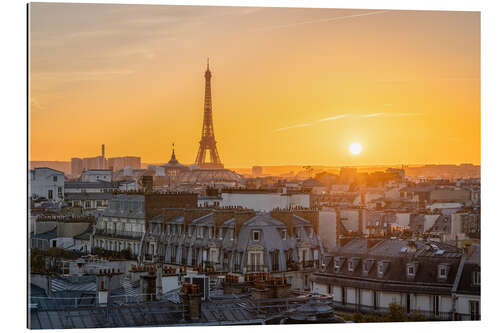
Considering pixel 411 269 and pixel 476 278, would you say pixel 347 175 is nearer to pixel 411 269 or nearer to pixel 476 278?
pixel 411 269

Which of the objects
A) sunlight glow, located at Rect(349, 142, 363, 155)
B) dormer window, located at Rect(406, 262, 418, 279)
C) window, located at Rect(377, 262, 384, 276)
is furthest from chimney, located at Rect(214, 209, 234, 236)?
dormer window, located at Rect(406, 262, 418, 279)

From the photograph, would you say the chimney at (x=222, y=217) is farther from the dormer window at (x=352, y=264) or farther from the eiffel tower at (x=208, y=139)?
the dormer window at (x=352, y=264)

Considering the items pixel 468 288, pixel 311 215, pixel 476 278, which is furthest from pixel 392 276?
pixel 311 215

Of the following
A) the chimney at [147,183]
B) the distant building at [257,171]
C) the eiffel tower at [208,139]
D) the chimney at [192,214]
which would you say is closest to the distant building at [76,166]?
the chimney at [147,183]

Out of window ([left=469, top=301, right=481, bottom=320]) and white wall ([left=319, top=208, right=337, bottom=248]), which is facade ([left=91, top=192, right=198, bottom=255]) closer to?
white wall ([left=319, top=208, right=337, bottom=248])
